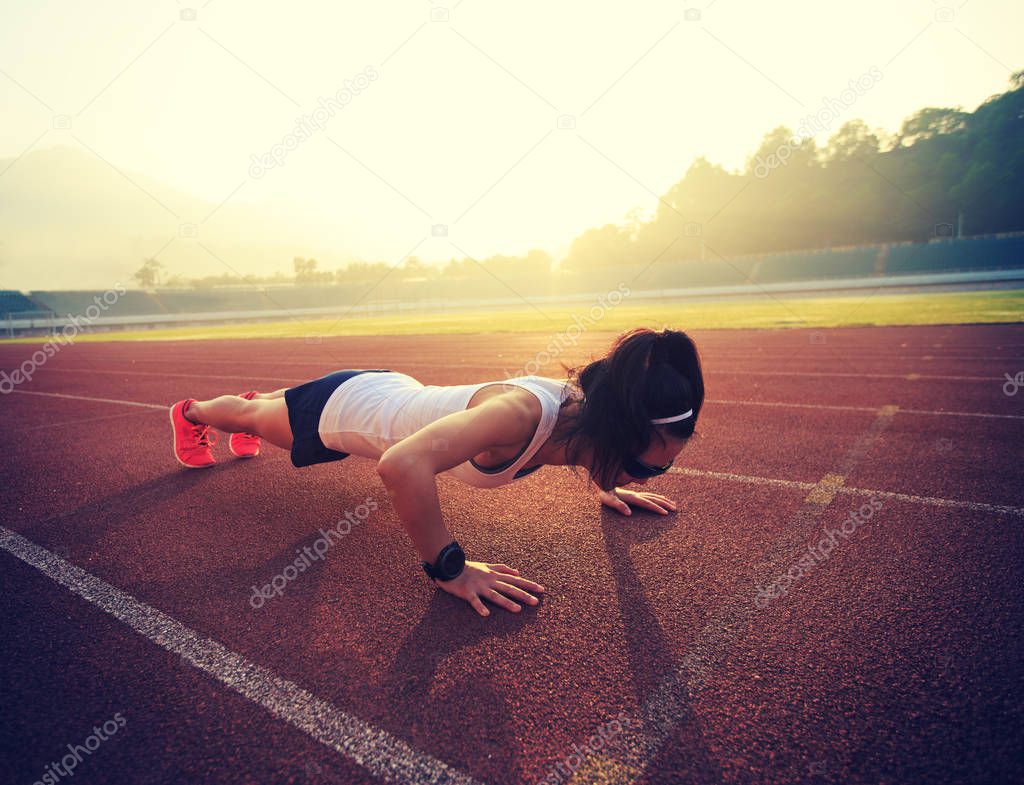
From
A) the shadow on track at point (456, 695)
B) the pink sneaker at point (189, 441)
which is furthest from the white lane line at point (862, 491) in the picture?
the pink sneaker at point (189, 441)

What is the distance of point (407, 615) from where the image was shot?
95.1 inches

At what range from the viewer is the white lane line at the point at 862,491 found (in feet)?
10.8

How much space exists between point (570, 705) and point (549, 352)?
11802 mm

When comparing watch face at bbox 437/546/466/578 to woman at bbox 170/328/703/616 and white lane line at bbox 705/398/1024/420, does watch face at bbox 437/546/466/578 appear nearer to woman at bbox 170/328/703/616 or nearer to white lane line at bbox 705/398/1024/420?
woman at bbox 170/328/703/616

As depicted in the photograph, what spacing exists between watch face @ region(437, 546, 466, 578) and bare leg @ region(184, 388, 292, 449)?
1.51 meters

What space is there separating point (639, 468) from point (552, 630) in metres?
0.79

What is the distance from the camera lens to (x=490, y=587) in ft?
8.15

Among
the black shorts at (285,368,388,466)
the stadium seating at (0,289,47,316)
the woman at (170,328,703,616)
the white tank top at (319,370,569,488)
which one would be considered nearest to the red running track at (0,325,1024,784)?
the woman at (170,328,703,616)

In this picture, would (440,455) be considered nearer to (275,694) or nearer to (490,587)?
(490,587)

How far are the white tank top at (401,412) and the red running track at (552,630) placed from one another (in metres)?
0.62

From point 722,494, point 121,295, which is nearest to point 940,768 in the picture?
point 722,494

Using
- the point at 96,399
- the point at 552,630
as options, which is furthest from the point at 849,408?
the point at 96,399

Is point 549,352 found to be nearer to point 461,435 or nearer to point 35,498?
point 35,498

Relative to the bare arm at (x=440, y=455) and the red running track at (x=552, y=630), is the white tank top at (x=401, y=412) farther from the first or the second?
the red running track at (x=552, y=630)
